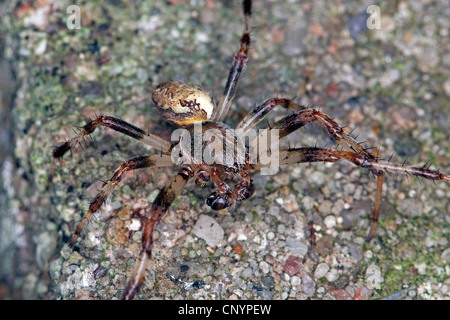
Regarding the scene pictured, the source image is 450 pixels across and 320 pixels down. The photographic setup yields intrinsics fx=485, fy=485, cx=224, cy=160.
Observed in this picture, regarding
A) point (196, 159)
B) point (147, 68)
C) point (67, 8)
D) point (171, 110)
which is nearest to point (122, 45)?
point (147, 68)

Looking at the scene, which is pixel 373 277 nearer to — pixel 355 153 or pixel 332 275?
pixel 332 275

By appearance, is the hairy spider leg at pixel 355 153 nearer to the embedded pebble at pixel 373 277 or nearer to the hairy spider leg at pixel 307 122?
the hairy spider leg at pixel 307 122

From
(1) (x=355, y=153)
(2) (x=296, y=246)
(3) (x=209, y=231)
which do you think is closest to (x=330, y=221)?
(2) (x=296, y=246)

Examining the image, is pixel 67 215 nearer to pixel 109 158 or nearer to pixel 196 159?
pixel 109 158

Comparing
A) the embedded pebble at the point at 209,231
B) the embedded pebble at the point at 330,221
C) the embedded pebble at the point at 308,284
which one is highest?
the embedded pebble at the point at 330,221

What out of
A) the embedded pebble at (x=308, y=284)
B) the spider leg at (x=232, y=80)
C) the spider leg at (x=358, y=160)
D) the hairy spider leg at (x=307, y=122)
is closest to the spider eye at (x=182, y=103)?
the spider leg at (x=232, y=80)

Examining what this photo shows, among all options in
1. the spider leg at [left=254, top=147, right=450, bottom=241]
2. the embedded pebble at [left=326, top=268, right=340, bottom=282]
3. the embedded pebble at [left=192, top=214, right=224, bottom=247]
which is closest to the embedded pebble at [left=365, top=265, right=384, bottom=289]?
the embedded pebble at [left=326, top=268, right=340, bottom=282]
